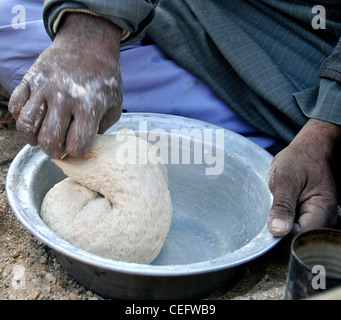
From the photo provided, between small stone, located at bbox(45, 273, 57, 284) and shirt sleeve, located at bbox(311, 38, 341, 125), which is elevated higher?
shirt sleeve, located at bbox(311, 38, 341, 125)

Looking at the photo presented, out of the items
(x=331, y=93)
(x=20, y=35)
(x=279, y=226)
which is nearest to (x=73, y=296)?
(x=279, y=226)

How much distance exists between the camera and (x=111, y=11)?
1189 mm

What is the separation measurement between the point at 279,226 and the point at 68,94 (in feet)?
2.10

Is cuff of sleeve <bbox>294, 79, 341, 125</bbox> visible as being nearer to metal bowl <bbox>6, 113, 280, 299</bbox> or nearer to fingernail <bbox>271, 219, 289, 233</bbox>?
metal bowl <bbox>6, 113, 280, 299</bbox>

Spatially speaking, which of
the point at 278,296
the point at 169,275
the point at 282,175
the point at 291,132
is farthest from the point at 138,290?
the point at 291,132

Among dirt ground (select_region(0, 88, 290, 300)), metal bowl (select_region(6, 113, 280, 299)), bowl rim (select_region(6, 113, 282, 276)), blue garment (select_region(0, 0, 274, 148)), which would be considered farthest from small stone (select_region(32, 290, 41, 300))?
blue garment (select_region(0, 0, 274, 148))

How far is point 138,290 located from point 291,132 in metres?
0.87

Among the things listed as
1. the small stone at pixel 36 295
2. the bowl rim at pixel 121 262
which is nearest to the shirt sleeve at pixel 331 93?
the bowl rim at pixel 121 262

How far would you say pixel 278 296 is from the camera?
4.20ft

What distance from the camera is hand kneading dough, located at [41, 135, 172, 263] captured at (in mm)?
1223

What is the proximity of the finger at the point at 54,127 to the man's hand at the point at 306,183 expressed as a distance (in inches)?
23.4

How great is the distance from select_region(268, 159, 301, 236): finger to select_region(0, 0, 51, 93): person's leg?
1.08m
